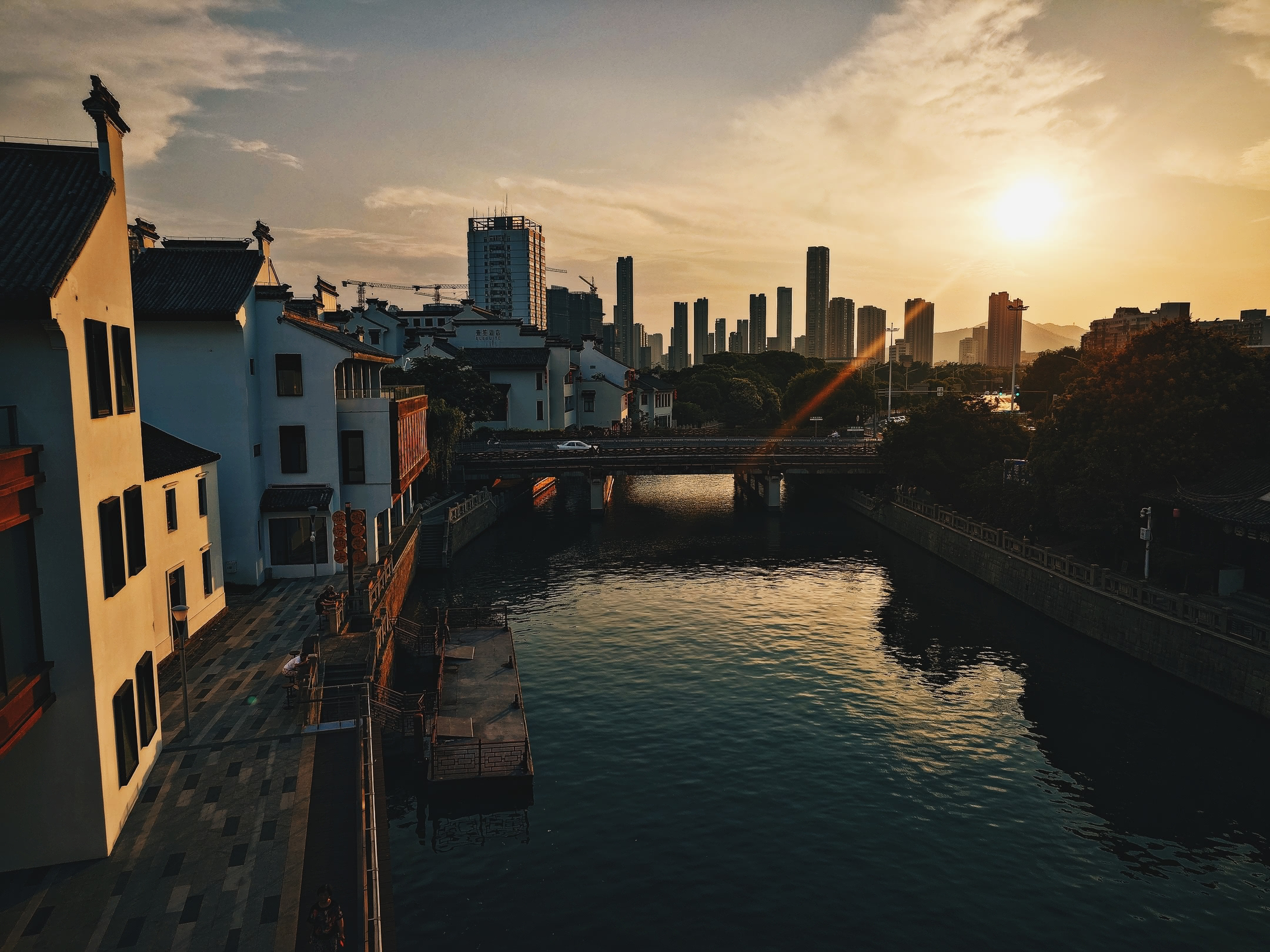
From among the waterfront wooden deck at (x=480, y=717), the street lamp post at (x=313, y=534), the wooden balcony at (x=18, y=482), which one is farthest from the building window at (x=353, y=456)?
the wooden balcony at (x=18, y=482)

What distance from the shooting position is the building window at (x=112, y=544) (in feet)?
67.6

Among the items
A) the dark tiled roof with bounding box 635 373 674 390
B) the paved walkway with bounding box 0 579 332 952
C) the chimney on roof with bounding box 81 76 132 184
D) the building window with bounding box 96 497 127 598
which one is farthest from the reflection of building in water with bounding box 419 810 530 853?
the dark tiled roof with bounding box 635 373 674 390

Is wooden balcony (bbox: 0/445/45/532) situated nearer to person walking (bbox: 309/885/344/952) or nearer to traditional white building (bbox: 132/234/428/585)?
person walking (bbox: 309/885/344/952)

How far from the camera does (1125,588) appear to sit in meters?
44.5

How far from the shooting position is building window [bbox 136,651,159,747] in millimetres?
23531

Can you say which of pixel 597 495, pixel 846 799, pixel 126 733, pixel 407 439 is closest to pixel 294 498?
pixel 407 439

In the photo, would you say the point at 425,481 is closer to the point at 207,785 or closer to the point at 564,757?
the point at 564,757

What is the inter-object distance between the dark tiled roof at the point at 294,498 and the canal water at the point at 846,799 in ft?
48.5

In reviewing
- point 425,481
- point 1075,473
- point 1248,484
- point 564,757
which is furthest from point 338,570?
point 1248,484

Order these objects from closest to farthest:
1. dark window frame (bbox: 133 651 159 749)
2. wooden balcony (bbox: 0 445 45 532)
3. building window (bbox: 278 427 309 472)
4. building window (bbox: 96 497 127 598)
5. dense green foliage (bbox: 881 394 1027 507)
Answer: wooden balcony (bbox: 0 445 45 532) < building window (bbox: 96 497 127 598) < dark window frame (bbox: 133 651 159 749) < building window (bbox: 278 427 309 472) < dense green foliage (bbox: 881 394 1027 507)

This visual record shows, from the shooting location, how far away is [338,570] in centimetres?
4866

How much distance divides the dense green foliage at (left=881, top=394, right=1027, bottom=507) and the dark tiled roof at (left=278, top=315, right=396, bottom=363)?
5043 centimetres

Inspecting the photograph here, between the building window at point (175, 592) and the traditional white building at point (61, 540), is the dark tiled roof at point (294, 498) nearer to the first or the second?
the building window at point (175, 592)

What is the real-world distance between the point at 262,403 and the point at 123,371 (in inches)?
997
